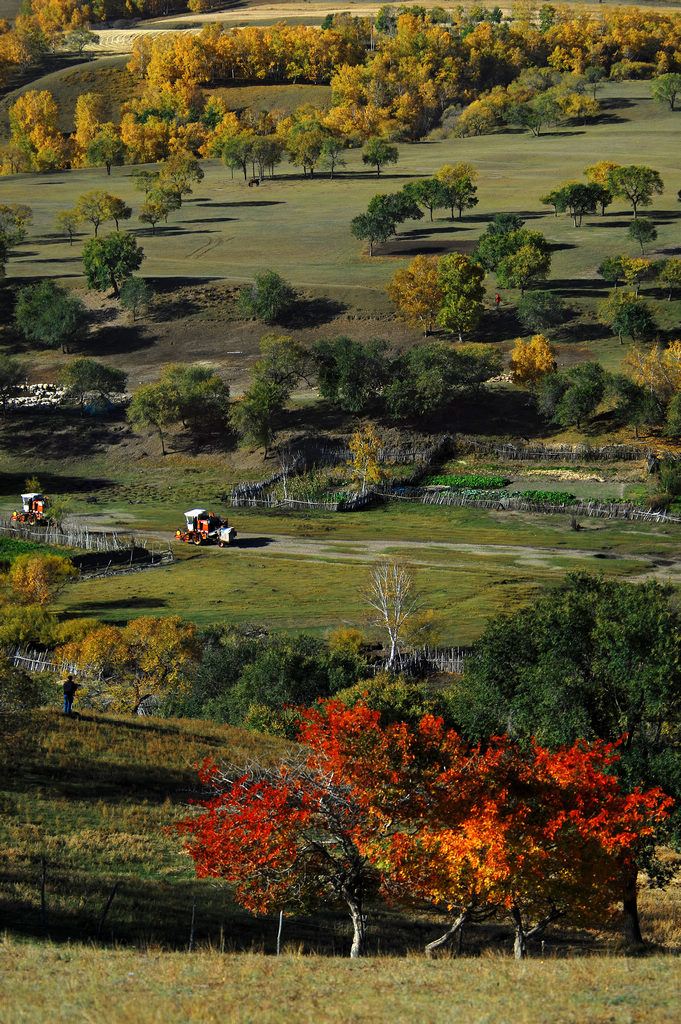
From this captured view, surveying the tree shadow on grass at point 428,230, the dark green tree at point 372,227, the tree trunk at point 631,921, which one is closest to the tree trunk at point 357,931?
the tree trunk at point 631,921

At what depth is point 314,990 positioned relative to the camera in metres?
24.8

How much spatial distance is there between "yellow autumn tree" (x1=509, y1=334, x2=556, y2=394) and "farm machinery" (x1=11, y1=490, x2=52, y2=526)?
160ft

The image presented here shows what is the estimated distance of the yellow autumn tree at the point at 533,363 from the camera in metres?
119

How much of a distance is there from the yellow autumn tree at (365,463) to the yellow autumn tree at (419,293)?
86.3ft

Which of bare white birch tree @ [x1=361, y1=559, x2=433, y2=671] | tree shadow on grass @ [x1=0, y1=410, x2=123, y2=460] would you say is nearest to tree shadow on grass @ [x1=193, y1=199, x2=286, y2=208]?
tree shadow on grass @ [x1=0, y1=410, x2=123, y2=460]

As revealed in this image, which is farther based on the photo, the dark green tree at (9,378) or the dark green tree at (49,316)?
the dark green tree at (49,316)

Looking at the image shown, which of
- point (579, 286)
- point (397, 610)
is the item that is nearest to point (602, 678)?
point (397, 610)

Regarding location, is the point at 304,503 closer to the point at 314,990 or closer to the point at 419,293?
the point at 419,293

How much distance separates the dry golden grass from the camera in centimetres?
2319

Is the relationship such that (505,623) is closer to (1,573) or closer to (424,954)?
(424,954)

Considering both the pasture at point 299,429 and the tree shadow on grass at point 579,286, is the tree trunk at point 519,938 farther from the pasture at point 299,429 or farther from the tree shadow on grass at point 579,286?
the tree shadow on grass at point 579,286

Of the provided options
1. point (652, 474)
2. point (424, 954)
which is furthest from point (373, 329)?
point (424, 954)

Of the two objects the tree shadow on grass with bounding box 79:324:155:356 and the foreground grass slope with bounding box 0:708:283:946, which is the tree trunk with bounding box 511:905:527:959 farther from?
the tree shadow on grass with bounding box 79:324:155:356

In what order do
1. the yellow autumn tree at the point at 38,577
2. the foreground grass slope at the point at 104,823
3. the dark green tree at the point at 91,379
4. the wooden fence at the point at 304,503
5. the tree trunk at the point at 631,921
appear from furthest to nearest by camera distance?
1. the dark green tree at the point at 91,379
2. the wooden fence at the point at 304,503
3. the yellow autumn tree at the point at 38,577
4. the tree trunk at the point at 631,921
5. the foreground grass slope at the point at 104,823
